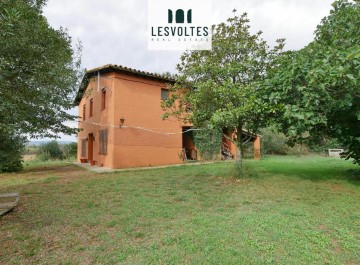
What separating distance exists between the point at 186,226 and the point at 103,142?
11.4 m

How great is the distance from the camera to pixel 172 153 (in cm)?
1592

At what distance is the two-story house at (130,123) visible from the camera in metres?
13.7

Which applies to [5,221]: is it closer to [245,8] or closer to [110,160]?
[110,160]

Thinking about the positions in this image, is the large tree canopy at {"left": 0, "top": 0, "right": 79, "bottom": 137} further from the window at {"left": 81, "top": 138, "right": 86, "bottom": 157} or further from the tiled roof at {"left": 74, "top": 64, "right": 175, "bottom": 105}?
the window at {"left": 81, "top": 138, "right": 86, "bottom": 157}

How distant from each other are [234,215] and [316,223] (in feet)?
5.05

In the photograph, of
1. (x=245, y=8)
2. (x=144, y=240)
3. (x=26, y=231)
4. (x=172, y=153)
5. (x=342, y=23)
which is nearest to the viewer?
(x=144, y=240)

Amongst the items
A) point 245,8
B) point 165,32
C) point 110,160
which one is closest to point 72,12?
point 165,32

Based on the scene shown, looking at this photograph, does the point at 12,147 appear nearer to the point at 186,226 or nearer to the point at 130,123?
the point at 130,123

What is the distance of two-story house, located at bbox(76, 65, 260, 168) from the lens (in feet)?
44.8

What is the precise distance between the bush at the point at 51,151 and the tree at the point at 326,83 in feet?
76.7

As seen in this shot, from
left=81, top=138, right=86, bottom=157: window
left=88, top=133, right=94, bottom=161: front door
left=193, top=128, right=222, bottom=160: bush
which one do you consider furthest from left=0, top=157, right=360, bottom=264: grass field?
left=81, top=138, right=86, bottom=157: window

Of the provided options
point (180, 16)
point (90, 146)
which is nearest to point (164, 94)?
point (180, 16)

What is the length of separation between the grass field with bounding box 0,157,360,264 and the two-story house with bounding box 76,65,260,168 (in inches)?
245

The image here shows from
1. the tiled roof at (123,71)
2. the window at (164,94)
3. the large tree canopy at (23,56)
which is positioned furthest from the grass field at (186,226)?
the window at (164,94)
